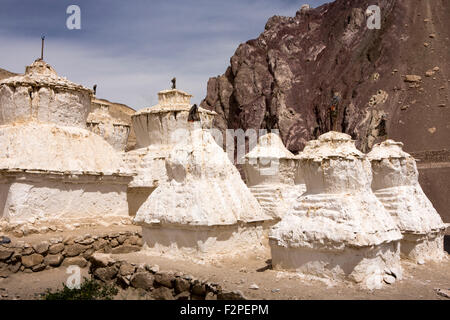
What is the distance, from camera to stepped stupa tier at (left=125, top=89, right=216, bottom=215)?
13.7 metres

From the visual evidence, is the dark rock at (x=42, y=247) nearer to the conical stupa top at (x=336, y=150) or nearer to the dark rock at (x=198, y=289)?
the dark rock at (x=198, y=289)

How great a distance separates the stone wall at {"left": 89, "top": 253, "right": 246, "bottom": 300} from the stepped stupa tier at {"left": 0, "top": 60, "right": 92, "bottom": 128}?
495cm

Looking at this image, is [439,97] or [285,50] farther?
[285,50]

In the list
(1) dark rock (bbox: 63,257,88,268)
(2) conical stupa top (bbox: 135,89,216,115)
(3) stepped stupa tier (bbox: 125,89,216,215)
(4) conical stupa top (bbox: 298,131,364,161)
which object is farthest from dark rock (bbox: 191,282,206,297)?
(2) conical stupa top (bbox: 135,89,216,115)

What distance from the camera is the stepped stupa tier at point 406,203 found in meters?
9.88

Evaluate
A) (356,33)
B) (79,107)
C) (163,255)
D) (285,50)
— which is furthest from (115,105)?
(163,255)

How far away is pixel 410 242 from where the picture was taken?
32.4ft

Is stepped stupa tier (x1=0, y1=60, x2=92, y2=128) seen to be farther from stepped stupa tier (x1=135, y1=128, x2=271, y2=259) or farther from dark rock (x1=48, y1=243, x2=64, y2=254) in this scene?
stepped stupa tier (x1=135, y1=128, x2=271, y2=259)

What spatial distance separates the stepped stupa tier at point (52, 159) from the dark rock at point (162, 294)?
14.6 ft

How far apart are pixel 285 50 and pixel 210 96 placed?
868cm

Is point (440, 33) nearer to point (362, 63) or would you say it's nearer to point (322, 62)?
point (362, 63)

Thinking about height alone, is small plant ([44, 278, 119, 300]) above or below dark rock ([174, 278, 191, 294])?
below

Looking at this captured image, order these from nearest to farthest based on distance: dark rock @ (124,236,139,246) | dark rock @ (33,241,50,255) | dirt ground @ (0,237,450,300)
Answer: dirt ground @ (0,237,450,300), dark rock @ (33,241,50,255), dark rock @ (124,236,139,246)

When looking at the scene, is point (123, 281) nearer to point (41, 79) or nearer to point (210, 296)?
point (210, 296)
